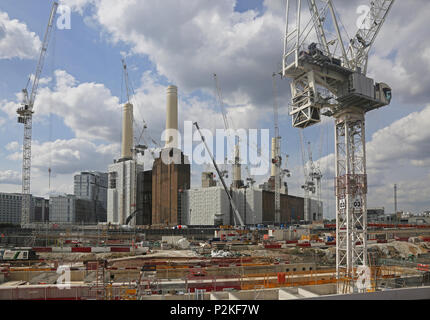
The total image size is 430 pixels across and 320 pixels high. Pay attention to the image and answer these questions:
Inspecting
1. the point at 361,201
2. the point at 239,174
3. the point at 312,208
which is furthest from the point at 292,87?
the point at 312,208

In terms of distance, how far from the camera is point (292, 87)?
28.1m

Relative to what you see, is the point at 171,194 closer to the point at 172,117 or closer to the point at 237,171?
the point at 172,117

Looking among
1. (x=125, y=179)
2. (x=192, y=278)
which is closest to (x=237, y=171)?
(x=125, y=179)

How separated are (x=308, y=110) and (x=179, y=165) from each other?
94.1 meters

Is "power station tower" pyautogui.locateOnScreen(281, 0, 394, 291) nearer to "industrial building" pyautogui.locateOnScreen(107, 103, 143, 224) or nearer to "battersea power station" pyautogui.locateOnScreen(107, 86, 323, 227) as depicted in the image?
"battersea power station" pyautogui.locateOnScreen(107, 86, 323, 227)

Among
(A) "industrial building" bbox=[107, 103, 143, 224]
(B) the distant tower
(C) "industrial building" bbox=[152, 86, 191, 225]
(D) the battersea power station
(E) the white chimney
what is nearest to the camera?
(E) the white chimney

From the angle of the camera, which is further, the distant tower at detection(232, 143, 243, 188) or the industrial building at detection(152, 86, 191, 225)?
the distant tower at detection(232, 143, 243, 188)

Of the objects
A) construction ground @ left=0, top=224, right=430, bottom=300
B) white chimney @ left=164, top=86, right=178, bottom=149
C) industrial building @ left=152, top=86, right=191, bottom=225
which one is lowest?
construction ground @ left=0, top=224, right=430, bottom=300

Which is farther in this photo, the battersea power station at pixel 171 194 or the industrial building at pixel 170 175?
the battersea power station at pixel 171 194

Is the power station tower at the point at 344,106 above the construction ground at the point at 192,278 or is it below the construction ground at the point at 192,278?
above

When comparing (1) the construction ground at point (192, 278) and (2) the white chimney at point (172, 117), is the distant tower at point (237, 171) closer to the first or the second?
(2) the white chimney at point (172, 117)

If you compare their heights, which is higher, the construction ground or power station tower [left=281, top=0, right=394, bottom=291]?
power station tower [left=281, top=0, right=394, bottom=291]

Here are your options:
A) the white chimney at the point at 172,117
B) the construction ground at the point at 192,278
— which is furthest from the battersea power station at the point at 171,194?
the construction ground at the point at 192,278

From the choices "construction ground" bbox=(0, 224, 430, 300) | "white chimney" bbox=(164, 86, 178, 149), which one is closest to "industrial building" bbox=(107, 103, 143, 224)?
"white chimney" bbox=(164, 86, 178, 149)
